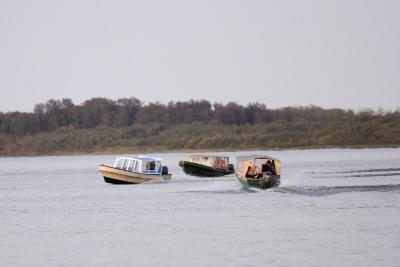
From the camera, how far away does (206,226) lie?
47406mm

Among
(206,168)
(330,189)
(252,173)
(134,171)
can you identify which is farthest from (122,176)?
(330,189)

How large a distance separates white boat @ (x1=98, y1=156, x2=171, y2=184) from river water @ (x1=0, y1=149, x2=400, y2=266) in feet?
13.3

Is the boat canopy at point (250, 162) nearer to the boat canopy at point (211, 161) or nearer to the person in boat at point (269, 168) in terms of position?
the person in boat at point (269, 168)

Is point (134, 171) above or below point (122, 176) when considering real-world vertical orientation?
above

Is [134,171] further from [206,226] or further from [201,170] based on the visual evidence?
[206,226]

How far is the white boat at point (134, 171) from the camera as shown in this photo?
266 feet


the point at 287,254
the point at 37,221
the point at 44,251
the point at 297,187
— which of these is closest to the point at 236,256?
the point at 287,254

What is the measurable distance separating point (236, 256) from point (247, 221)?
12200 mm

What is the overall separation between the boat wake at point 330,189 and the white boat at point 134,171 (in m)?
14.1

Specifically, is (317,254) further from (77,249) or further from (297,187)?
(297,187)

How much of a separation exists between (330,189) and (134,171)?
19.2 m

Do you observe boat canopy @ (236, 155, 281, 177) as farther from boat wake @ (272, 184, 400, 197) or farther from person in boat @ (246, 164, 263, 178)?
boat wake @ (272, 184, 400, 197)

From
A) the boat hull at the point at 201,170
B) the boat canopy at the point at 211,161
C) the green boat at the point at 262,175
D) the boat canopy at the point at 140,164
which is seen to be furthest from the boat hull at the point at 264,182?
the boat canopy at the point at 211,161

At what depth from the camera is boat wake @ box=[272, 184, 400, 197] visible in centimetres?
6669
